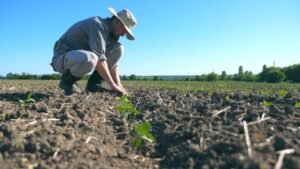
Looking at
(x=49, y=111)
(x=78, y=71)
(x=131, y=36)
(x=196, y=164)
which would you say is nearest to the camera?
(x=196, y=164)

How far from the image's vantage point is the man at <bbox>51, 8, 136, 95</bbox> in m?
5.69

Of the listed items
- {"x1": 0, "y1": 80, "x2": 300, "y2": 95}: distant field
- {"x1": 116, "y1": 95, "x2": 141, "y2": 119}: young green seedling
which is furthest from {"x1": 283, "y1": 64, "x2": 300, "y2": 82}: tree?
{"x1": 116, "y1": 95, "x2": 141, "y2": 119}: young green seedling

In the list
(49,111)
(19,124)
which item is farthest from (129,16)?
(19,124)

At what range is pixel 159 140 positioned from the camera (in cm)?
321

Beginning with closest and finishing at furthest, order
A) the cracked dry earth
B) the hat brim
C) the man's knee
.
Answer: the cracked dry earth, the man's knee, the hat brim

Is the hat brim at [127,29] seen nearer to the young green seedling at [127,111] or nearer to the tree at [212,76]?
the young green seedling at [127,111]

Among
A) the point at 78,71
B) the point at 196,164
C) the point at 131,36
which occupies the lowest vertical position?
the point at 196,164

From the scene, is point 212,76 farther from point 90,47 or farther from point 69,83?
point 90,47

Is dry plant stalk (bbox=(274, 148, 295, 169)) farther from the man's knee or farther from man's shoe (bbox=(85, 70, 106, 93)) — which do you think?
man's shoe (bbox=(85, 70, 106, 93))

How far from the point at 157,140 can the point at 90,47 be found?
286 cm

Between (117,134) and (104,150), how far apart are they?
62 cm

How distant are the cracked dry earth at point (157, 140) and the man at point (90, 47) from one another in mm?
1744

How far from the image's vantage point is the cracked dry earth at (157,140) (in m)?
2.37

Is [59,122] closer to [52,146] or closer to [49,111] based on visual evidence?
[49,111]
